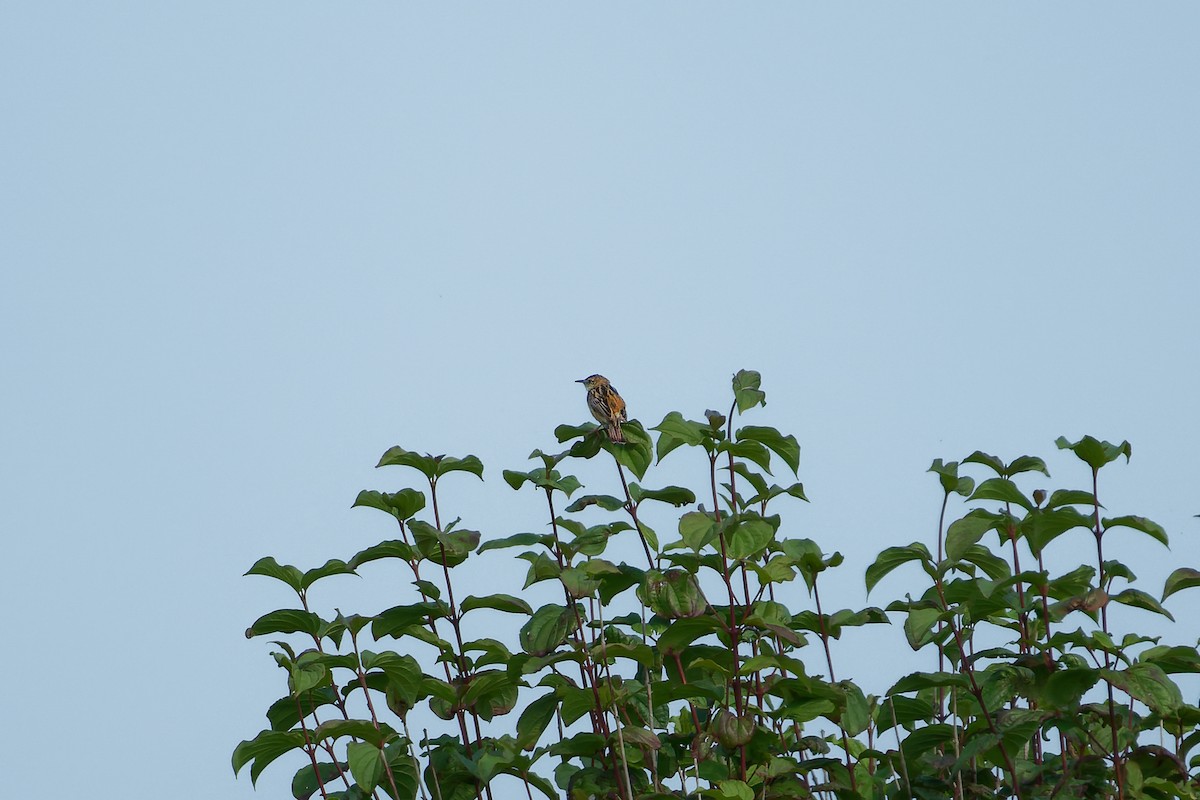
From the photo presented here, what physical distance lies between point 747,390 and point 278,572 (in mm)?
1790

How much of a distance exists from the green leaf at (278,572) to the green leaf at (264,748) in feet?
1.73

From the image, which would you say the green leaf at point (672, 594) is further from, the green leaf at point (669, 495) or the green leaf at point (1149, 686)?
the green leaf at point (1149, 686)

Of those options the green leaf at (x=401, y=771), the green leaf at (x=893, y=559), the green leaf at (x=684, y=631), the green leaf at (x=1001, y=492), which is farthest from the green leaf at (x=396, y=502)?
the green leaf at (x=1001, y=492)

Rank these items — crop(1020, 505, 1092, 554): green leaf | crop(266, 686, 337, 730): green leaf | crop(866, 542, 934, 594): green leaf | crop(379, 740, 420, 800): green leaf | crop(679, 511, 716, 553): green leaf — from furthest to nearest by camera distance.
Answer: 1. crop(266, 686, 337, 730): green leaf
2. crop(379, 740, 420, 800): green leaf
3. crop(866, 542, 934, 594): green leaf
4. crop(1020, 505, 1092, 554): green leaf
5. crop(679, 511, 716, 553): green leaf

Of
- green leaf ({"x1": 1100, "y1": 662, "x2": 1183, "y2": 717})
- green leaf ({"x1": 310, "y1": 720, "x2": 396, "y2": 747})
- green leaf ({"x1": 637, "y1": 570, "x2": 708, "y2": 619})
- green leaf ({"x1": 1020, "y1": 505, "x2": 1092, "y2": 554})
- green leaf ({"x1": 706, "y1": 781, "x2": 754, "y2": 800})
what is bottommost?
green leaf ({"x1": 706, "y1": 781, "x2": 754, "y2": 800})

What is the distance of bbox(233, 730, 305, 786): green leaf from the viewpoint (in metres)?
4.38

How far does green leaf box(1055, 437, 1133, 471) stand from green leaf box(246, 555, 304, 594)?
2.69m

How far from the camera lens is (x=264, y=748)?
446 cm

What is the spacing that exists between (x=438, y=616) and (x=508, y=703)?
438mm

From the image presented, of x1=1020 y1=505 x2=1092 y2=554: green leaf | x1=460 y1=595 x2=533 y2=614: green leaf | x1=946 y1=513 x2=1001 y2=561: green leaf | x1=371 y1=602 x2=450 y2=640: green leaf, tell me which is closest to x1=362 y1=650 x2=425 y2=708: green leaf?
x1=371 y1=602 x2=450 y2=640: green leaf

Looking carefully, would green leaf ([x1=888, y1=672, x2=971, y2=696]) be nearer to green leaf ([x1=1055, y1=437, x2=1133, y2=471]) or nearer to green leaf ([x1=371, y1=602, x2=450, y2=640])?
green leaf ([x1=1055, y1=437, x2=1133, y2=471])

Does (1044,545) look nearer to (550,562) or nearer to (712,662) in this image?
(712,662)

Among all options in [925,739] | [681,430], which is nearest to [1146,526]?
[925,739]

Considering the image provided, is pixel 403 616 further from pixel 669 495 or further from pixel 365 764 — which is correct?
pixel 669 495
